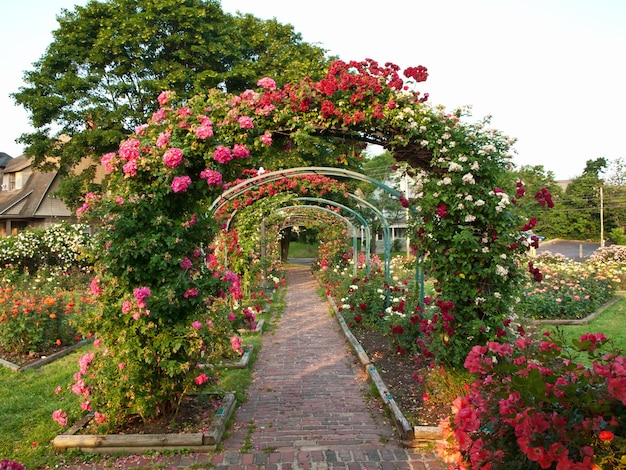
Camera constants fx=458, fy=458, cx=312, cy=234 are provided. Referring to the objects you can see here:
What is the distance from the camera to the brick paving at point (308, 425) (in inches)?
146

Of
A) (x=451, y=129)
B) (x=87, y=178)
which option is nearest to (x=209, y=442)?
(x=451, y=129)

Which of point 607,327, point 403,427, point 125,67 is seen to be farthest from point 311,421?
point 125,67

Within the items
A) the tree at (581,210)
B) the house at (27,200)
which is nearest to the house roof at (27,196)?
the house at (27,200)

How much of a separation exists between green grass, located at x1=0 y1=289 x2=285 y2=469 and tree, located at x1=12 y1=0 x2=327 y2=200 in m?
11.6

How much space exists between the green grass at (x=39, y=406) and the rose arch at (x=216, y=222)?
501 millimetres

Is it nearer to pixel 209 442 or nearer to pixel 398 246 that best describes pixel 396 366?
pixel 209 442

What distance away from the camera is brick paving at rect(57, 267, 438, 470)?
370cm

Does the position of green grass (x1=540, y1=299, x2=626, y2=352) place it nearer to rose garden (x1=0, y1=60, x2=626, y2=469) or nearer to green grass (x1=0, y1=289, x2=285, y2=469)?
rose garden (x1=0, y1=60, x2=626, y2=469)

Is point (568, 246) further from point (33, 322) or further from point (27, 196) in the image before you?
point (33, 322)

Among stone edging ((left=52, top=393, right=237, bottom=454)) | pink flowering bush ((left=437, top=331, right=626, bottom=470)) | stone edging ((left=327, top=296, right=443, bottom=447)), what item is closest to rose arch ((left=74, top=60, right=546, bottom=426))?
stone edging ((left=52, top=393, right=237, bottom=454))

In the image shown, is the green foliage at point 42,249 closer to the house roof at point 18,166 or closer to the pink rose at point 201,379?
the pink rose at point 201,379

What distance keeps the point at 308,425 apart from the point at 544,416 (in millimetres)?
2703

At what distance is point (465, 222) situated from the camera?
470cm

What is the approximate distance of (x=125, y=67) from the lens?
16531 mm
